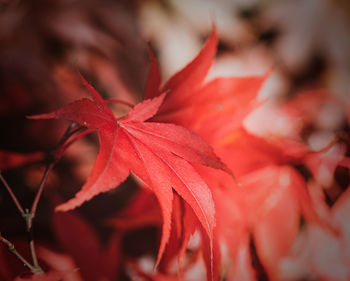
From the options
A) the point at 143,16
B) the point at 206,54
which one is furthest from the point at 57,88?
the point at 206,54

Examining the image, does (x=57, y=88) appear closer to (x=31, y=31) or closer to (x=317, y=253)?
(x=31, y=31)

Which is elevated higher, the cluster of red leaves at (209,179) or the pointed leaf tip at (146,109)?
the pointed leaf tip at (146,109)

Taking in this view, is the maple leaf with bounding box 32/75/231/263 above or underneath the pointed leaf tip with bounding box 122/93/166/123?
underneath

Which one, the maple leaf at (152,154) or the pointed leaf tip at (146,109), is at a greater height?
the pointed leaf tip at (146,109)

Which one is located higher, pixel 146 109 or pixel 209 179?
pixel 146 109

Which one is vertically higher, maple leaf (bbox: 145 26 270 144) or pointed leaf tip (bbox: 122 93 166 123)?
pointed leaf tip (bbox: 122 93 166 123)
